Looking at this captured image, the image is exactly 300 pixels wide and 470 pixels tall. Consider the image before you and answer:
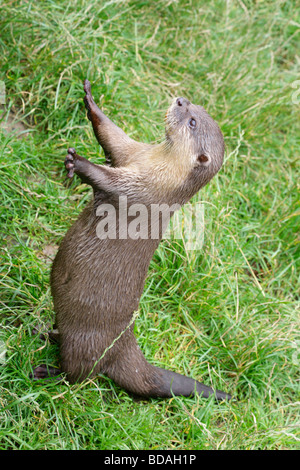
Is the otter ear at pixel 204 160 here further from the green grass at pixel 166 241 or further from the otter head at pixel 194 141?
the green grass at pixel 166 241

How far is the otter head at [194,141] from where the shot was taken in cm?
239

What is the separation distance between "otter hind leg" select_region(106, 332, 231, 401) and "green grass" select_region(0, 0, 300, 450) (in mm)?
67

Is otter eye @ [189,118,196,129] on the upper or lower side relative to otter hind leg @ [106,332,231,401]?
upper

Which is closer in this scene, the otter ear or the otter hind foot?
the otter ear

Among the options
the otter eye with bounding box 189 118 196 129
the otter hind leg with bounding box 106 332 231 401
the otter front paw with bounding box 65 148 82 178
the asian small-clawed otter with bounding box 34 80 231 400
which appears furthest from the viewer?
the otter hind leg with bounding box 106 332 231 401

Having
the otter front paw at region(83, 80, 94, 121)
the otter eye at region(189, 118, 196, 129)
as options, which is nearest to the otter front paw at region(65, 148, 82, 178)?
the otter front paw at region(83, 80, 94, 121)

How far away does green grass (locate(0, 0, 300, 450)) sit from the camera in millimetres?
Result: 2539

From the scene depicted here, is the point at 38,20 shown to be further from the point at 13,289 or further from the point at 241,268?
the point at 241,268

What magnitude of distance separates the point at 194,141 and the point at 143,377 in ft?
3.61

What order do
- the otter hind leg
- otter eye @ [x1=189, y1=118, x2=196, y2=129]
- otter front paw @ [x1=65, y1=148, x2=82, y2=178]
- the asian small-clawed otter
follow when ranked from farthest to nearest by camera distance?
the otter hind leg → otter eye @ [x1=189, y1=118, x2=196, y2=129] → the asian small-clawed otter → otter front paw @ [x1=65, y1=148, x2=82, y2=178]

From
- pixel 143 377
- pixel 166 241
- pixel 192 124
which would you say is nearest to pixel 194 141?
pixel 192 124

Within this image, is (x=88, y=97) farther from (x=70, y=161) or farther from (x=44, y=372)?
(x=44, y=372)

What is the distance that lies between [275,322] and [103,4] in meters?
2.18

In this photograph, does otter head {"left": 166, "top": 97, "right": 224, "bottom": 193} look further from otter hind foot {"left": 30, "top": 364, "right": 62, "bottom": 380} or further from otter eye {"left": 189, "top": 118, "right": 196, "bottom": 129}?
otter hind foot {"left": 30, "top": 364, "right": 62, "bottom": 380}
